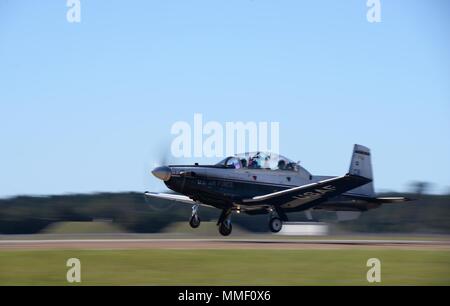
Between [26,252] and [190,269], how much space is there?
6852 mm

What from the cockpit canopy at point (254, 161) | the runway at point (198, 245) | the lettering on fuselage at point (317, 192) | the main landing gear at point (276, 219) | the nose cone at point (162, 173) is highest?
the cockpit canopy at point (254, 161)

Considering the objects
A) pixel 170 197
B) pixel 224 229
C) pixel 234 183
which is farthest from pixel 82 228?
pixel 234 183

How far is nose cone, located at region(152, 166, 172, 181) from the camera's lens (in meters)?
27.5

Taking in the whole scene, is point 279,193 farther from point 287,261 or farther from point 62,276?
point 62,276

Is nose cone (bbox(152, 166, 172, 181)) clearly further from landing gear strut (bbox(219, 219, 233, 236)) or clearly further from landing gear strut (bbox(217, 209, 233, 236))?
landing gear strut (bbox(219, 219, 233, 236))

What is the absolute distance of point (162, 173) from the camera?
2748 centimetres

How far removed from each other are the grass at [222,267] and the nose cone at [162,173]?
5380 millimetres

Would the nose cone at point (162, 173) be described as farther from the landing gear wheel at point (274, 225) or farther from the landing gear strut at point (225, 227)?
the landing gear wheel at point (274, 225)

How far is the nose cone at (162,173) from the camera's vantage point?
1083 inches

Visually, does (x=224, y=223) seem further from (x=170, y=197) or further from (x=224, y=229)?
(x=170, y=197)

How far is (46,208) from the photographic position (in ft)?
162

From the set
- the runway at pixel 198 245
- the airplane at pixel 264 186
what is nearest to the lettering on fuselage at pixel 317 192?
the airplane at pixel 264 186

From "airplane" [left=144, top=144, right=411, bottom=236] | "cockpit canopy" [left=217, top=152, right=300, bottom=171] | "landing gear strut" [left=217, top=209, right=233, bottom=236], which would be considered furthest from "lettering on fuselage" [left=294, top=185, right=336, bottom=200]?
"landing gear strut" [left=217, top=209, right=233, bottom=236]

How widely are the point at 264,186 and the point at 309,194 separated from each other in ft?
6.44
